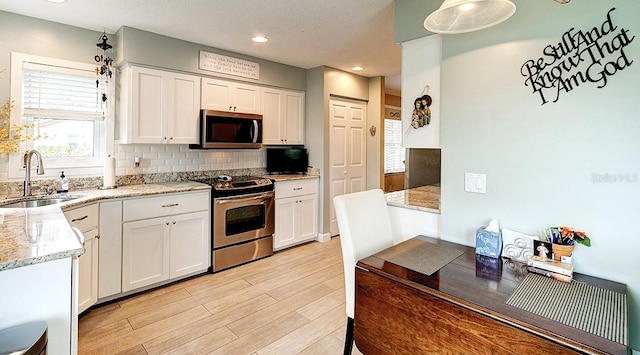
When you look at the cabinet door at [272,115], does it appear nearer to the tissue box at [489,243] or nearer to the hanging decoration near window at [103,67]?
the hanging decoration near window at [103,67]

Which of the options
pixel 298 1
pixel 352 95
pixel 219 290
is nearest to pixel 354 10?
pixel 298 1

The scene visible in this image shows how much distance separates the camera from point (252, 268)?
366 cm

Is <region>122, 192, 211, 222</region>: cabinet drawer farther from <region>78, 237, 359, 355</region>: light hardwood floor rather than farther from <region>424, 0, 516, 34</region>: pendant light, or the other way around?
<region>424, 0, 516, 34</region>: pendant light

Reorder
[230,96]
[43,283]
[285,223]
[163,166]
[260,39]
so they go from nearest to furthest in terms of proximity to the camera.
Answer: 1. [43,283]
2. [260,39]
3. [163,166]
4. [230,96]
5. [285,223]

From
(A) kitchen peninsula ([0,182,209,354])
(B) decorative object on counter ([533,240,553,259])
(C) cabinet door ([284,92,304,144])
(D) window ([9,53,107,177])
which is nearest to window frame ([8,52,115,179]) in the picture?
(D) window ([9,53,107,177])

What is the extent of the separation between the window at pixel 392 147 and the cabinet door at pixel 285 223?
117 inches

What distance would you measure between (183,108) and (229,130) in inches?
21.4

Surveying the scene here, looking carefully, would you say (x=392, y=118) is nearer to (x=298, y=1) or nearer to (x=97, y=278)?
(x=298, y=1)

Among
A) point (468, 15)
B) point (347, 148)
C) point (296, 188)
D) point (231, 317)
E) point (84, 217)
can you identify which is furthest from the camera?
point (347, 148)

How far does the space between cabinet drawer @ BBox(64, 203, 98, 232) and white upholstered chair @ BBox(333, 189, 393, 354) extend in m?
1.92

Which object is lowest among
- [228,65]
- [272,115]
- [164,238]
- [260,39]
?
[164,238]

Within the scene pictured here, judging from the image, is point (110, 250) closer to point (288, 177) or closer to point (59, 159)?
point (59, 159)

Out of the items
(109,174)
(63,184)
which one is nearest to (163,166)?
(109,174)

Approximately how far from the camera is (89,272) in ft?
8.43
